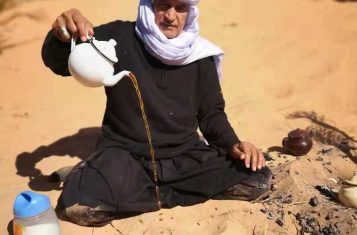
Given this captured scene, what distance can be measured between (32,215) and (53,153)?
1.45m

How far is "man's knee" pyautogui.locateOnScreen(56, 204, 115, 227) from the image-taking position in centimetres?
269

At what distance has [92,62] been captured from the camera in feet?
7.64

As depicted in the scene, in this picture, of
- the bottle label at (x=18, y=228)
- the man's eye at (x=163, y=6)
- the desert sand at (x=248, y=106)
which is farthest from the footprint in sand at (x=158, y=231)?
the man's eye at (x=163, y=6)

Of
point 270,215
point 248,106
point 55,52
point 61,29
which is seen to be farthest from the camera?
point 248,106

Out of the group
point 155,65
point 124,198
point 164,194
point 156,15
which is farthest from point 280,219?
point 156,15

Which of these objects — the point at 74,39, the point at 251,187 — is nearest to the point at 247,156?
the point at 251,187

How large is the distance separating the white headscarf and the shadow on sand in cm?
140

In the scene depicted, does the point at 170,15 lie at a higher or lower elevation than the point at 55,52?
higher

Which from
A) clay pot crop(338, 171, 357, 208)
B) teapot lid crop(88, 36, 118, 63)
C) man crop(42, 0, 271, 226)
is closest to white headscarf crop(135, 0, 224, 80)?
man crop(42, 0, 271, 226)

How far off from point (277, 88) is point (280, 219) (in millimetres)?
2086

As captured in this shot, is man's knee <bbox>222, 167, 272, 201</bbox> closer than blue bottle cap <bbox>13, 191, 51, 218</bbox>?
No

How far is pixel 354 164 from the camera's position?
3.38 m

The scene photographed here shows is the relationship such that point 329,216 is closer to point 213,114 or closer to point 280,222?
point 280,222

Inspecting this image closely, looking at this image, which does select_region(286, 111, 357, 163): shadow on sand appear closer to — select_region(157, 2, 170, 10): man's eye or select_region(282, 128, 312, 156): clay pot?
select_region(282, 128, 312, 156): clay pot
